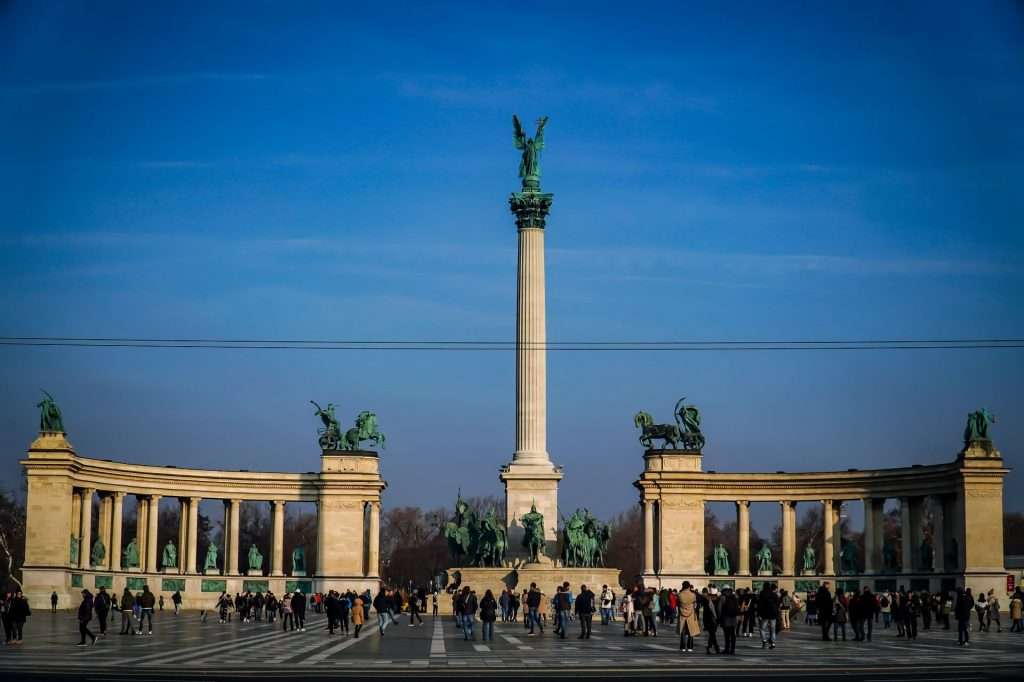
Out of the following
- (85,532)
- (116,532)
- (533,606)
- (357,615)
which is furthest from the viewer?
(116,532)

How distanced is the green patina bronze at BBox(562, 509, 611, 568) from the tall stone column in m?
1.59

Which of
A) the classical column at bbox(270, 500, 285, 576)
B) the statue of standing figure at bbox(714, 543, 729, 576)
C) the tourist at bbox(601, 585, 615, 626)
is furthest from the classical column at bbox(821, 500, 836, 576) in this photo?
the classical column at bbox(270, 500, 285, 576)

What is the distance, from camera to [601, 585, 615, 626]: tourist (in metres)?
79.9

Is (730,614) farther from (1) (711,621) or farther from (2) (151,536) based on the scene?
(2) (151,536)

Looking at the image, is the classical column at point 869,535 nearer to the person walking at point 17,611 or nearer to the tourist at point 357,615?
the tourist at point 357,615

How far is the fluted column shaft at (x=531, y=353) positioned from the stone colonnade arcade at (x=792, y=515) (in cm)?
1757

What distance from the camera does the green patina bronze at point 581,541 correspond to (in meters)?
93.1

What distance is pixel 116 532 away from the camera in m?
108

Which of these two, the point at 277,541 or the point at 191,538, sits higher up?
the point at 191,538

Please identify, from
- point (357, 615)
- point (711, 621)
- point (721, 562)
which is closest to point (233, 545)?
→ point (721, 562)

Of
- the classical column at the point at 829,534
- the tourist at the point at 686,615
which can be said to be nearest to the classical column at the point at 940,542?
the classical column at the point at 829,534

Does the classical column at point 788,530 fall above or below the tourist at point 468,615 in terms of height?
above

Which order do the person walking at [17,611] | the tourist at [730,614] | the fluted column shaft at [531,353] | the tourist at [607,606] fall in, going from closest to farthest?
the tourist at [730,614] → the person walking at [17,611] → the tourist at [607,606] → the fluted column shaft at [531,353]

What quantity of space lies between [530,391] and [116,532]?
32461 millimetres
